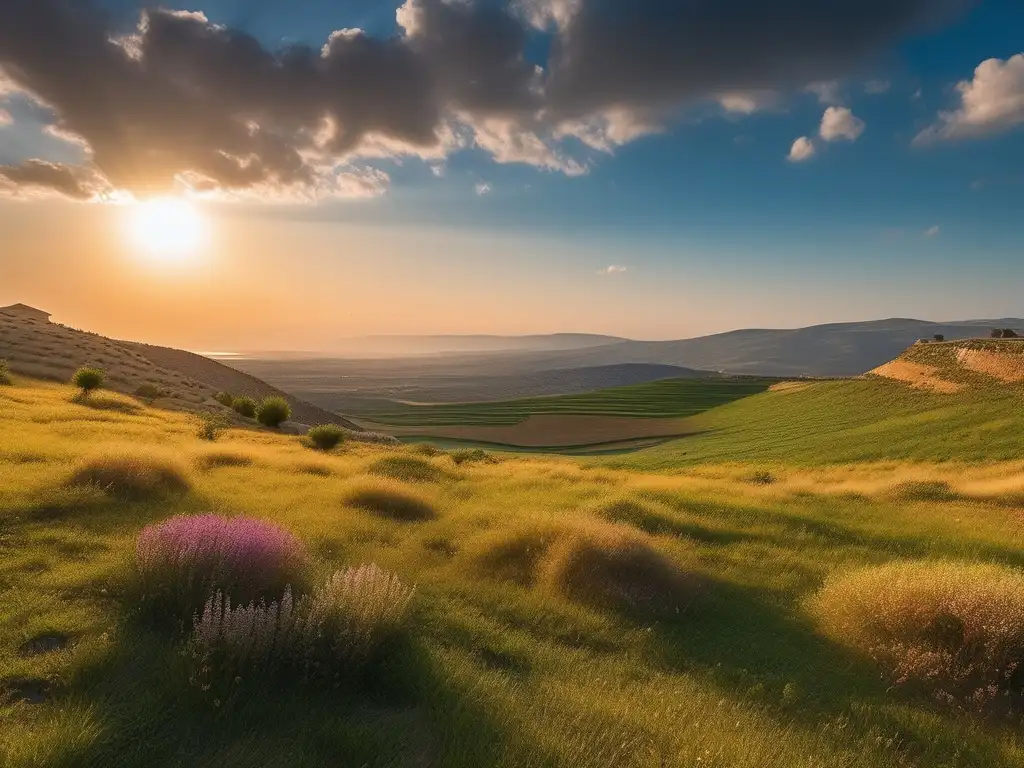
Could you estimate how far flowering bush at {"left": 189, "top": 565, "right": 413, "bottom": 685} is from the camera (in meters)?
4.53

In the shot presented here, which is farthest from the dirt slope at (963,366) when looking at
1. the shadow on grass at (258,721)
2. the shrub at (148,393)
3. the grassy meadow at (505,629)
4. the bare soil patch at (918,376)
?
the shrub at (148,393)

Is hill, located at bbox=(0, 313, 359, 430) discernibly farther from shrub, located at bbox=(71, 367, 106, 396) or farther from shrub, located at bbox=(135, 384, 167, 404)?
shrub, located at bbox=(71, 367, 106, 396)

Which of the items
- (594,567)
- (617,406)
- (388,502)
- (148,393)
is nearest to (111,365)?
(148,393)

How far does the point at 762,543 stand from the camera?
484 inches

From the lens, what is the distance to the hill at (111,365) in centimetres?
3806

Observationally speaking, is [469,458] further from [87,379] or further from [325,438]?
[87,379]

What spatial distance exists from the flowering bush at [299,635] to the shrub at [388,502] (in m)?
6.91

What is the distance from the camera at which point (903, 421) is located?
33844mm

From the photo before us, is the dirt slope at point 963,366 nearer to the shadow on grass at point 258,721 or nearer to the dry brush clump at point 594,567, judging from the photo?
the dry brush clump at point 594,567

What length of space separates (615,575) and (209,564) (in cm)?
581

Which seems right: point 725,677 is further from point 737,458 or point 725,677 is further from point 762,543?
point 737,458

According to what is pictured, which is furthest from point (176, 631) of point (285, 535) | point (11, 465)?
point (11, 465)

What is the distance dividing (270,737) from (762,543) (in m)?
11.2

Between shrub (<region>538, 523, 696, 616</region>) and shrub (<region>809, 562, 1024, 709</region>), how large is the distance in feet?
7.05
